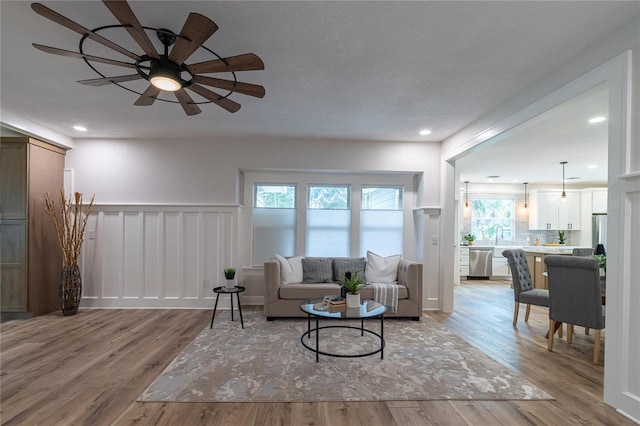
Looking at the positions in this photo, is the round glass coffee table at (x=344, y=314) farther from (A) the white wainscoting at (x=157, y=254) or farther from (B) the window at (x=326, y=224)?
(A) the white wainscoting at (x=157, y=254)

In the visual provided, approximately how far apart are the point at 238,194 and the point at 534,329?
456 centimetres

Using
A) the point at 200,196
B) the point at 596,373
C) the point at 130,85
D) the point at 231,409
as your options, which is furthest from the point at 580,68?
the point at 200,196

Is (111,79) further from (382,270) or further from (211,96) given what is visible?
(382,270)

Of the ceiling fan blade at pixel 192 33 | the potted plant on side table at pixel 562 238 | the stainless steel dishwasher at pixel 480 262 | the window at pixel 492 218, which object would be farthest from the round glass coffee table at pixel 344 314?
the potted plant on side table at pixel 562 238

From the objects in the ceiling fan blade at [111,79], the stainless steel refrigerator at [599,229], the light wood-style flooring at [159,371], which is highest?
the ceiling fan blade at [111,79]

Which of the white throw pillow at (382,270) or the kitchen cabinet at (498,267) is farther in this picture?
the kitchen cabinet at (498,267)

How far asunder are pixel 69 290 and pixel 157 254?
1.17 m

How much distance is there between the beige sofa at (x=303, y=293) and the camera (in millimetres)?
4254

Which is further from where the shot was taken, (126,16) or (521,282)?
(521,282)

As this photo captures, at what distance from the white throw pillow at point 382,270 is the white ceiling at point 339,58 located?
1941 mm

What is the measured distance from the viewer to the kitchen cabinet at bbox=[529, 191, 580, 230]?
825cm

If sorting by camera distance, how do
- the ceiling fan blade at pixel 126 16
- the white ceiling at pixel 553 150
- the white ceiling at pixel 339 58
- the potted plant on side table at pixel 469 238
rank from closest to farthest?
the ceiling fan blade at pixel 126 16 → the white ceiling at pixel 339 58 → the white ceiling at pixel 553 150 → the potted plant on side table at pixel 469 238

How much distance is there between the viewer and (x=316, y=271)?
15.6ft

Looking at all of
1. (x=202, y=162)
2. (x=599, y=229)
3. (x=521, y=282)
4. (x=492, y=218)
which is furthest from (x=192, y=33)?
(x=599, y=229)
